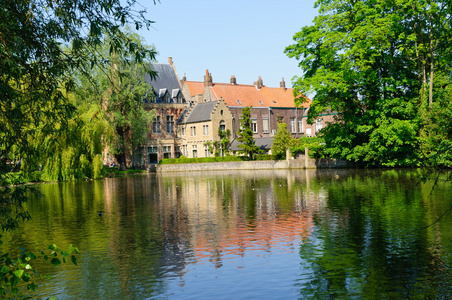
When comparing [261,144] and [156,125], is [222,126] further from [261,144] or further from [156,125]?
[156,125]

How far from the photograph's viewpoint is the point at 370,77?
42.3m

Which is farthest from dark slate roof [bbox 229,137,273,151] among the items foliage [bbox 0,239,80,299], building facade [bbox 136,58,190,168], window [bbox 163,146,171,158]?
foliage [bbox 0,239,80,299]

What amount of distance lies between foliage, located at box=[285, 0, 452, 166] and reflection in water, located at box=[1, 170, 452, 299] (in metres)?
20.3

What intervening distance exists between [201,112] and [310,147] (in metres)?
25.2

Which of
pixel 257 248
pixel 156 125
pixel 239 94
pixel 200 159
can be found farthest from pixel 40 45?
pixel 239 94

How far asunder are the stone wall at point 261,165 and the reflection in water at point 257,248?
31.2 metres

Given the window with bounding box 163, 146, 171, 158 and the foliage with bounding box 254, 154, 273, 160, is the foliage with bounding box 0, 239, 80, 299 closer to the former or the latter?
the foliage with bounding box 254, 154, 273, 160

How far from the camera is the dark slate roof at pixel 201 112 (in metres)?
74.7

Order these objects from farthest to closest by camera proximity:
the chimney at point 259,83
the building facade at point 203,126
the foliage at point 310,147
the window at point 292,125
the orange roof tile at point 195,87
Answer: the chimney at point 259,83, the window at point 292,125, the orange roof tile at point 195,87, the building facade at point 203,126, the foliage at point 310,147

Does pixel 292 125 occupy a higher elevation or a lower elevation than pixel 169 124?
lower

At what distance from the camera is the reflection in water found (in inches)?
376

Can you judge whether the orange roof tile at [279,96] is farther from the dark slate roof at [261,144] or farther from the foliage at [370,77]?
the foliage at [370,77]

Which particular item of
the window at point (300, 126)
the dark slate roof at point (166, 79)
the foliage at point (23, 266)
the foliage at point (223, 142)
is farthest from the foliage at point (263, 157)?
the foliage at point (23, 266)

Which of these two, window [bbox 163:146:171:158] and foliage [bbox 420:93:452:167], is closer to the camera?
foliage [bbox 420:93:452:167]
